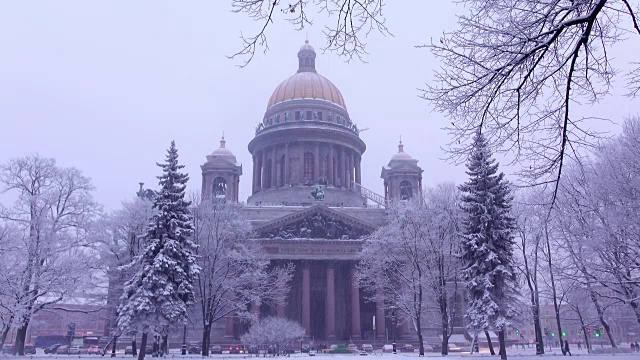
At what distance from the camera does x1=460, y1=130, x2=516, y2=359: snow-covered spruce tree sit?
28.2 metres

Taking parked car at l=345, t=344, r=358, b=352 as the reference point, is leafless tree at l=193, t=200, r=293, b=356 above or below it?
above

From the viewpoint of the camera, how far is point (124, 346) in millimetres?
45469

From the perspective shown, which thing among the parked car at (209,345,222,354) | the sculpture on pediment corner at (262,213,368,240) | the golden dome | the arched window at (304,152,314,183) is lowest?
the parked car at (209,345,222,354)

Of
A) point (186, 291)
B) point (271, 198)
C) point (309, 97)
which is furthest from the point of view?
point (309, 97)

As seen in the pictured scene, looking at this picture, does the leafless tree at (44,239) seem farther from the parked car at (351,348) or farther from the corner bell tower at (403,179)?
the corner bell tower at (403,179)

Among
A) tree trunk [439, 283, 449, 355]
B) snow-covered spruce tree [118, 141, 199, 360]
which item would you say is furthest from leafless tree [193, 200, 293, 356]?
tree trunk [439, 283, 449, 355]

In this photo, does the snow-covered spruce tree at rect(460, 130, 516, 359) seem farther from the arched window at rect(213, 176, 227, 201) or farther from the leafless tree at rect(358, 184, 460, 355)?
the arched window at rect(213, 176, 227, 201)

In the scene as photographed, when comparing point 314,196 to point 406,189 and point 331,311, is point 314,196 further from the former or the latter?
point 331,311

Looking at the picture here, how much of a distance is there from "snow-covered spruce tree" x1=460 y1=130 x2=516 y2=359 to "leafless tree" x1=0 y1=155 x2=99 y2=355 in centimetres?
2137

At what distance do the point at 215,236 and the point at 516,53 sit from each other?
1205 inches

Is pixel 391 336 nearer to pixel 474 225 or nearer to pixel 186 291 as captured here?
pixel 474 225

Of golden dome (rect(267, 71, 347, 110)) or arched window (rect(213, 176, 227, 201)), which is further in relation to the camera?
golden dome (rect(267, 71, 347, 110))

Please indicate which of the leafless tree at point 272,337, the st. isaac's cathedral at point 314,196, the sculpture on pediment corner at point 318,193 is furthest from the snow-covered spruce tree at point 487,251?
the sculpture on pediment corner at point 318,193

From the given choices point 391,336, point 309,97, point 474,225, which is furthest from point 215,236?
point 309,97
